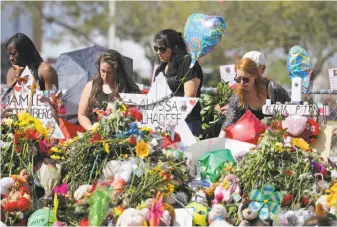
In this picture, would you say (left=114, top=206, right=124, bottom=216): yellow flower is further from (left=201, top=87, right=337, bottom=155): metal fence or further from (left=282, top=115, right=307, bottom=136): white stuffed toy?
(left=201, top=87, right=337, bottom=155): metal fence

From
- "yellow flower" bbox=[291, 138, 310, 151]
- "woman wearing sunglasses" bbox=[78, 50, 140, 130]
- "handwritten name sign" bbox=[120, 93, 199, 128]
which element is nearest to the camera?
"yellow flower" bbox=[291, 138, 310, 151]

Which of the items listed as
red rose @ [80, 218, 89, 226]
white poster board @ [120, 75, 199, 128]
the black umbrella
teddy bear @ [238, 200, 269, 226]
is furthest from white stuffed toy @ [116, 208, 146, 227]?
the black umbrella

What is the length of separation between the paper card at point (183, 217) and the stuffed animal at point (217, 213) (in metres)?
0.12

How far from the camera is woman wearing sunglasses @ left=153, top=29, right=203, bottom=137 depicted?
20.8 feet

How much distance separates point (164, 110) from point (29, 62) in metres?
1.76

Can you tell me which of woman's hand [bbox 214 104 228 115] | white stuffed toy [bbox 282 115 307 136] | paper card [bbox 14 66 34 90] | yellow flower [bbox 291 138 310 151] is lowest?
yellow flower [bbox 291 138 310 151]

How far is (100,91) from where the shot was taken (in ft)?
20.8

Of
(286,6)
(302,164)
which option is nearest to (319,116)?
(302,164)

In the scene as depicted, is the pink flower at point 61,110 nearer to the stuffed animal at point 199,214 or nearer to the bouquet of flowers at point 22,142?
the bouquet of flowers at point 22,142

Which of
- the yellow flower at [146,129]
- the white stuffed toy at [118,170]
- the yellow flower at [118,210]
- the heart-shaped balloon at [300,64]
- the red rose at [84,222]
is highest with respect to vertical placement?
the heart-shaped balloon at [300,64]

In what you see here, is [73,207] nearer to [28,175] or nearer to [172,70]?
[28,175]

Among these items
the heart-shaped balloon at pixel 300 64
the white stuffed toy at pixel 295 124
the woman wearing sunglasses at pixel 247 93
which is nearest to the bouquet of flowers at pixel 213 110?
the woman wearing sunglasses at pixel 247 93

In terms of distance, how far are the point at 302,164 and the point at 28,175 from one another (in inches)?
69.7

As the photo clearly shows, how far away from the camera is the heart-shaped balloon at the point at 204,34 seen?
6883 mm
